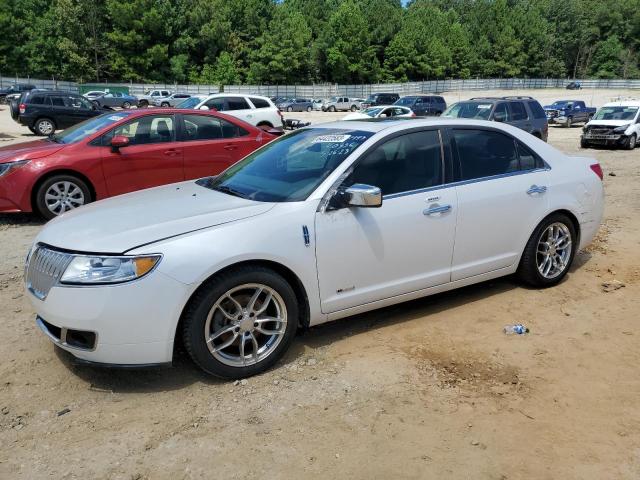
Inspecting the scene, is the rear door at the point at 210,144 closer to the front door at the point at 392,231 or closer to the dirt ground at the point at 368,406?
the dirt ground at the point at 368,406

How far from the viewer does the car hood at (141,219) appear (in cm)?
Answer: 327

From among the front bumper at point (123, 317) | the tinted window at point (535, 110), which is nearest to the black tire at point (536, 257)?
the front bumper at point (123, 317)

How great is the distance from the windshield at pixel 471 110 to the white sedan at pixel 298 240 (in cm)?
1051

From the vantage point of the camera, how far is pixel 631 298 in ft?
16.3

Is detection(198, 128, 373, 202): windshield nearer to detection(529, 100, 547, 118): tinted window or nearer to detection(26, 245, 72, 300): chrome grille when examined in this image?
detection(26, 245, 72, 300): chrome grille

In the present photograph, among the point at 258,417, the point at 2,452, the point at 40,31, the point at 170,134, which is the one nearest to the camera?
the point at 2,452

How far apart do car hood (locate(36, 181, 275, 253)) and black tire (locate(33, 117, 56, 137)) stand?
19.8m

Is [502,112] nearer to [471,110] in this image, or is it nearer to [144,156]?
[471,110]

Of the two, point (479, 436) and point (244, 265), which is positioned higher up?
point (244, 265)

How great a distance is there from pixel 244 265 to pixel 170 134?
5.23 metres

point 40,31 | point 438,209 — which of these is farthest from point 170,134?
point 40,31

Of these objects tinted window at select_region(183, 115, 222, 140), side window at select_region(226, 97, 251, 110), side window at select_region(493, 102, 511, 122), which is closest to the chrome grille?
tinted window at select_region(183, 115, 222, 140)

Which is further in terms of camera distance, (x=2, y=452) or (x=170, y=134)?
(x=170, y=134)

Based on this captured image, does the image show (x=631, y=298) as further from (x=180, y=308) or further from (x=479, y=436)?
(x=180, y=308)
